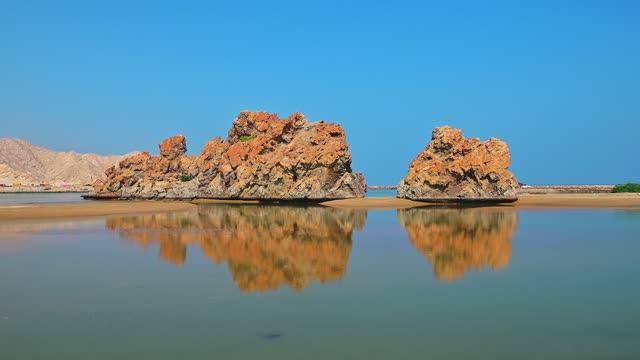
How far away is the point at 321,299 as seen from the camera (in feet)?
37.6

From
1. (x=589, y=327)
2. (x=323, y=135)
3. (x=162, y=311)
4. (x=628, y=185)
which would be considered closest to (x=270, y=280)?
(x=162, y=311)

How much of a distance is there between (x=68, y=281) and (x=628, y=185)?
311 feet

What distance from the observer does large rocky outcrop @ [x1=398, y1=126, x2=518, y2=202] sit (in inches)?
2215

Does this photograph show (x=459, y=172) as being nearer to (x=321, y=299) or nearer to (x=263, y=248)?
(x=263, y=248)

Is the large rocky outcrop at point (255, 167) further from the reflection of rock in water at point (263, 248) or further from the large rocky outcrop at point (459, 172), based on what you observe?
the reflection of rock in water at point (263, 248)

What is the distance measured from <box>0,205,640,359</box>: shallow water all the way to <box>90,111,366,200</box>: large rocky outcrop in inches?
1917

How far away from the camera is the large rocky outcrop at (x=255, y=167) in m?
71.1

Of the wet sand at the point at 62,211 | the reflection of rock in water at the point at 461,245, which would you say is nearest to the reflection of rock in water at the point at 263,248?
the reflection of rock in water at the point at 461,245

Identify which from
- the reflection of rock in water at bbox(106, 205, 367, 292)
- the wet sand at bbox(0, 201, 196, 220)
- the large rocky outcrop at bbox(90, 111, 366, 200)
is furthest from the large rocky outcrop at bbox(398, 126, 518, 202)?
the reflection of rock in water at bbox(106, 205, 367, 292)

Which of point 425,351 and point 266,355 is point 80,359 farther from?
point 425,351

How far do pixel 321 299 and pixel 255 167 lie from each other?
2562 inches

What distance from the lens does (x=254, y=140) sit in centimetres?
8150

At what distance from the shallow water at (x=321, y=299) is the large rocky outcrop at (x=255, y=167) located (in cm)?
4870

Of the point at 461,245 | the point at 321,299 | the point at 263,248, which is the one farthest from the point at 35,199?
the point at 321,299
